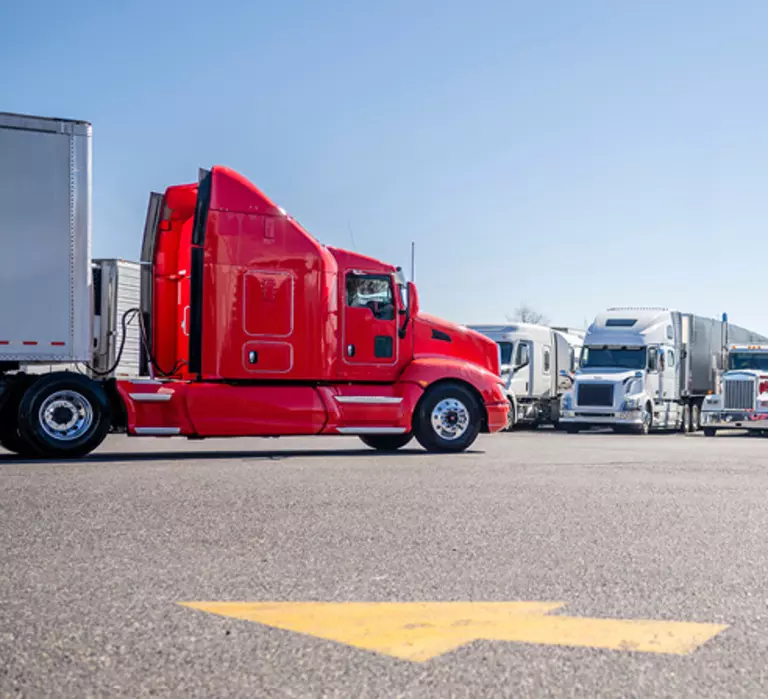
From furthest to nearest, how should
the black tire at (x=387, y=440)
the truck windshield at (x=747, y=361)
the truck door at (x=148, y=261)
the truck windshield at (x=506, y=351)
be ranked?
the truck windshield at (x=506, y=351) < the truck windshield at (x=747, y=361) < the black tire at (x=387, y=440) < the truck door at (x=148, y=261)

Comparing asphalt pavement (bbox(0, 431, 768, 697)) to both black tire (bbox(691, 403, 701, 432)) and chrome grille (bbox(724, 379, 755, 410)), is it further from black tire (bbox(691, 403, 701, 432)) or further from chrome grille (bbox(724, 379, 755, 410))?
black tire (bbox(691, 403, 701, 432))

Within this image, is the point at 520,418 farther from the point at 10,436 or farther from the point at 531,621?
the point at 531,621

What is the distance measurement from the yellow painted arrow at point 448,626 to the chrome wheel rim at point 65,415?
9.07 m

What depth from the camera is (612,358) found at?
93.9 ft

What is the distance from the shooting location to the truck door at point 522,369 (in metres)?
29.9

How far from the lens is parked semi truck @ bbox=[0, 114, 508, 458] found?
530 inches

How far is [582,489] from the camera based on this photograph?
10164 millimetres

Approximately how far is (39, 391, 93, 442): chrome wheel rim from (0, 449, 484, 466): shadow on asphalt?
34 cm

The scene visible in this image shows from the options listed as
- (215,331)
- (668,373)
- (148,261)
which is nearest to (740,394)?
(668,373)

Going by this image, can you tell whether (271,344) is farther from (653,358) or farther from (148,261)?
(653,358)

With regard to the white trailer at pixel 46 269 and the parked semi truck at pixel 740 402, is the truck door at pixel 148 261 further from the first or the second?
the parked semi truck at pixel 740 402

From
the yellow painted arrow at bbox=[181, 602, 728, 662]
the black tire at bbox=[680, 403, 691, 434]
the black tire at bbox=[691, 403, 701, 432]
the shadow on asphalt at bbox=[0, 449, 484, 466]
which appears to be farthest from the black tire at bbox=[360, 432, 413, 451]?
the black tire at bbox=[691, 403, 701, 432]

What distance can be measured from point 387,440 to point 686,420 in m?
15.9

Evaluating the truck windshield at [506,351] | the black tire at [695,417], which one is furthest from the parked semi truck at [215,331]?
the black tire at [695,417]
